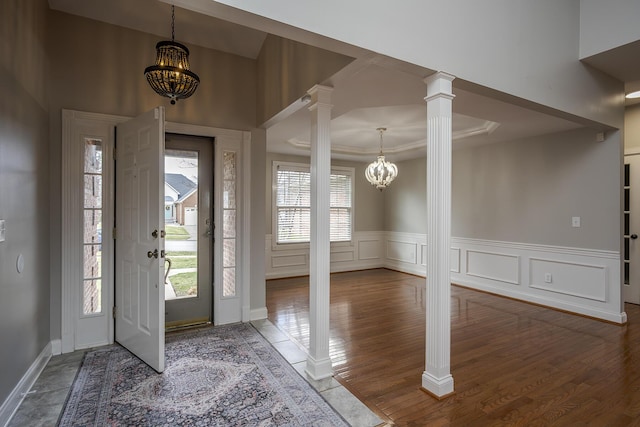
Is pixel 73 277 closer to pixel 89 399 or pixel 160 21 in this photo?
pixel 89 399

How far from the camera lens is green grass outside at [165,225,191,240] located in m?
3.65

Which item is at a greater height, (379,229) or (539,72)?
(539,72)

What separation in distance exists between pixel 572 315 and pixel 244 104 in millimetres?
4812

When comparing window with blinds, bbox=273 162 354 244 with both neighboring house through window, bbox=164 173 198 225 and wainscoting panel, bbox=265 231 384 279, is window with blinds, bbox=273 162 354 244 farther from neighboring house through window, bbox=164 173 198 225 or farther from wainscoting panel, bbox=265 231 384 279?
neighboring house through window, bbox=164 173 198 225

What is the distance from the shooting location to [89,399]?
2277 millimetres

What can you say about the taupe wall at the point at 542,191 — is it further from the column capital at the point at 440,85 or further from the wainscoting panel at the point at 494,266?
the column capital at the point at 440,85

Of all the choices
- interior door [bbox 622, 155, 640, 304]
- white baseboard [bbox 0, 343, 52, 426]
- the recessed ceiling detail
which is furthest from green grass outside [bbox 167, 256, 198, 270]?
interior door [bbox 622, 155, 640, 304]

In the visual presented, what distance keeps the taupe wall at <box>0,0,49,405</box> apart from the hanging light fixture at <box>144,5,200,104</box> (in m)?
0.79

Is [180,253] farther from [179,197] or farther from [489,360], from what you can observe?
[489,360]

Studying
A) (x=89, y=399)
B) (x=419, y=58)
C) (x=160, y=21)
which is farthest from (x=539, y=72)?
(x=89, y=399)

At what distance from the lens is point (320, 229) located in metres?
2.59

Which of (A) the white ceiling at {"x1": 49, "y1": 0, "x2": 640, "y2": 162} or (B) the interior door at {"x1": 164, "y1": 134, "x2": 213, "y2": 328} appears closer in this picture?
(A) the white ceiling at {"x1": 49, "y1": 0, "x2": 640, "y2": 162}

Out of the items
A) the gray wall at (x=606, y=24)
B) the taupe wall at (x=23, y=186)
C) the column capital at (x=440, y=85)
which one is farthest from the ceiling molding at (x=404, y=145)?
the taupe wall at (x=23, y=186)

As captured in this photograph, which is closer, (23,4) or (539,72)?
(23,4)
